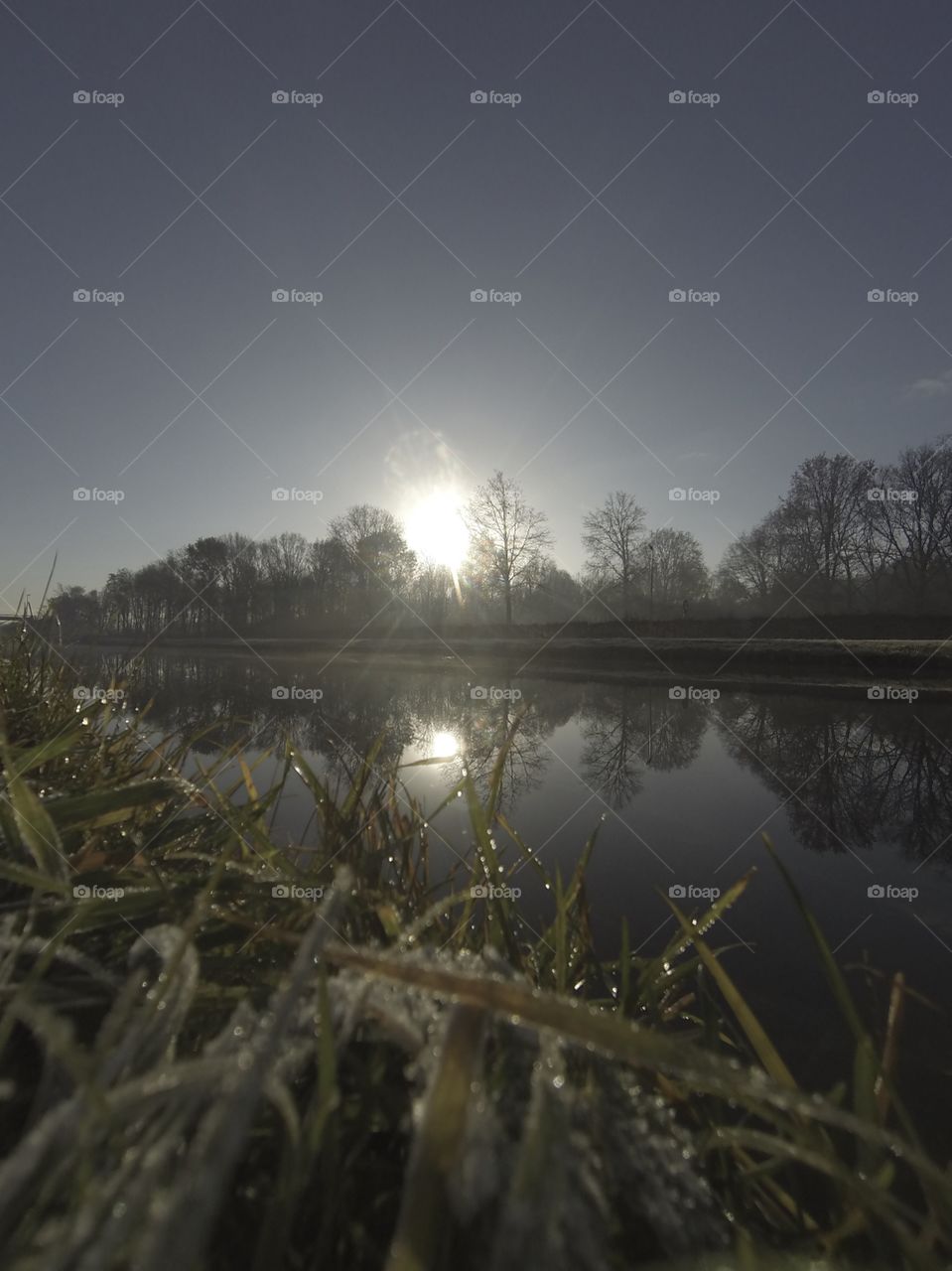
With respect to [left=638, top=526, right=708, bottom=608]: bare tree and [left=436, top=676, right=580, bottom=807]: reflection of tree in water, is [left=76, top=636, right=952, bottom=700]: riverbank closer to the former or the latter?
[left=436, top=676, right=580, bottom=807]: reflection of tree in water

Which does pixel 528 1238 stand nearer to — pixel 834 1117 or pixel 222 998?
pixel 834 1117

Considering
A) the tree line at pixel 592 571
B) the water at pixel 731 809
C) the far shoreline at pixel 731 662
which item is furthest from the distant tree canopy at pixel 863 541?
the water at pixel 731 809

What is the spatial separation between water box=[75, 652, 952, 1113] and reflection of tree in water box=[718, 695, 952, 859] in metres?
0.03

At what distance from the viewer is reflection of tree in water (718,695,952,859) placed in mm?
4562

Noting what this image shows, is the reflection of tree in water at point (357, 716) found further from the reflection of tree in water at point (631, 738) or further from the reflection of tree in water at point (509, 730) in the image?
the reflection of tree in water at point (631, 738)

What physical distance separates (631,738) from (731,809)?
3.04 m

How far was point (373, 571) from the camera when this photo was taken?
48.9 meters

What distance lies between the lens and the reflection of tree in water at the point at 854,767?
4562 mm

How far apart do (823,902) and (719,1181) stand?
9.45 feet

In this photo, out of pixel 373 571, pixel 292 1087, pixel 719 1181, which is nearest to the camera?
pixel 292 1087

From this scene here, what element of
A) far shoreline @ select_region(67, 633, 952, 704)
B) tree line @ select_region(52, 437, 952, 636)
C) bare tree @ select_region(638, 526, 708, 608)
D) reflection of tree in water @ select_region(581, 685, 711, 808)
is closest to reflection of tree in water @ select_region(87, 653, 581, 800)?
reflection of tree in water @ select_region(581, 685, 711, 808)

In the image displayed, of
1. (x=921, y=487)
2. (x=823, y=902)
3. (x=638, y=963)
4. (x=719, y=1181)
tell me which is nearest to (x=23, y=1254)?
(x=719, y=1181)

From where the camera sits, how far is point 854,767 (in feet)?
21.1

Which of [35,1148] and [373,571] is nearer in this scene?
[35,1148]
